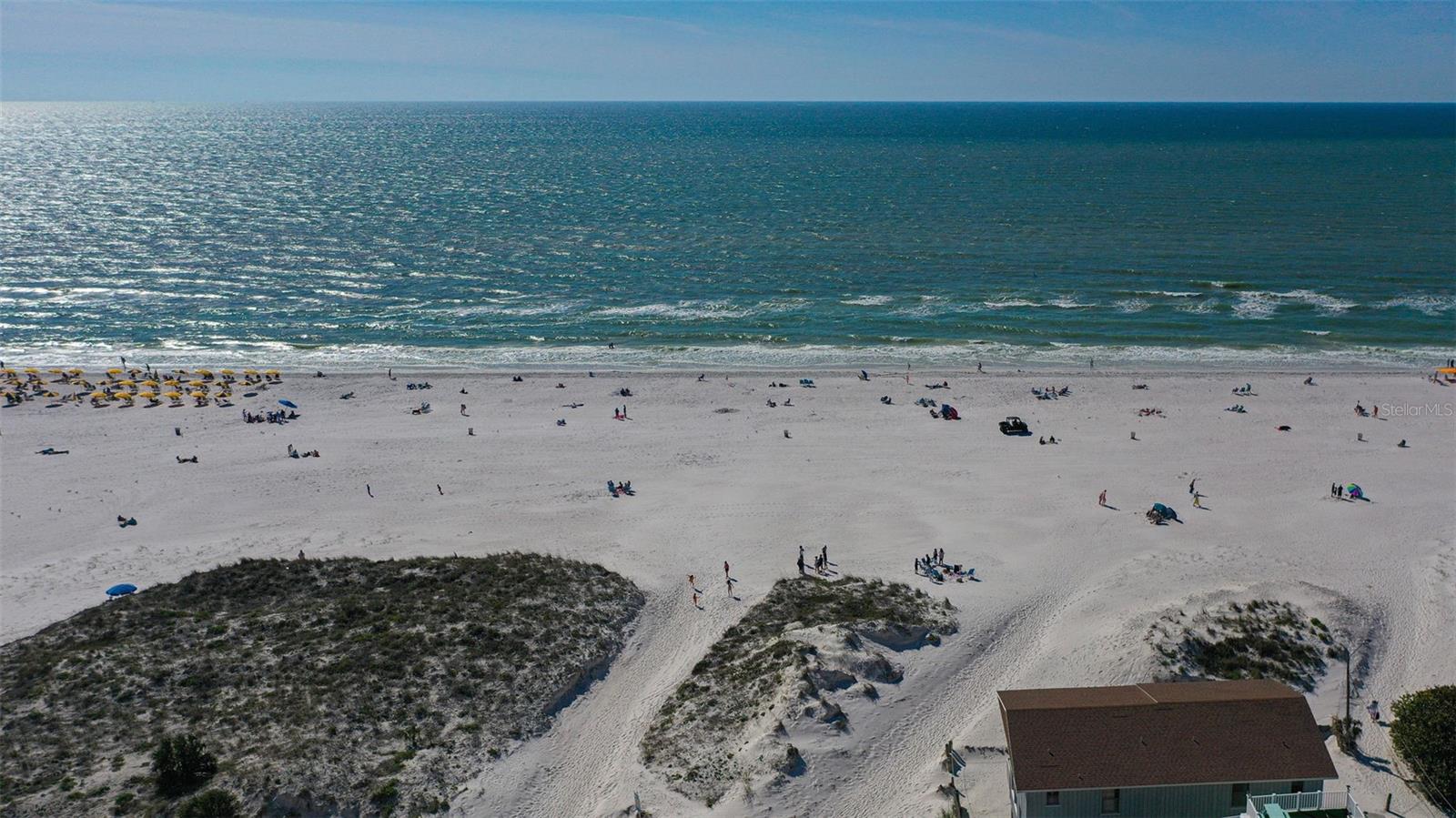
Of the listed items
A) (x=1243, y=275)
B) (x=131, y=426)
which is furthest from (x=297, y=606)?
(x=1243, y=275)

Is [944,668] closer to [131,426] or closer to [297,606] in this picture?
[297,606]

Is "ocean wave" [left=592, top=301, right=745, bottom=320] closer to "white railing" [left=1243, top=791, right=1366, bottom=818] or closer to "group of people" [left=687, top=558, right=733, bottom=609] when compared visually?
"group of people" [left=687, top=558, right=733, bottom=609]

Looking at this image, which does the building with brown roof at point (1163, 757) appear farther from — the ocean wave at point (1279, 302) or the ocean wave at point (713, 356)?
the ocean wave at point (1279, 302)

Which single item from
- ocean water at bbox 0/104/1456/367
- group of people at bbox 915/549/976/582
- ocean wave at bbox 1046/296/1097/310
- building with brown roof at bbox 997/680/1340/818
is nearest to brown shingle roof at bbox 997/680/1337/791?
building with brown roof at bbox 997/680/1340/818

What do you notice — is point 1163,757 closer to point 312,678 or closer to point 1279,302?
point 312,678

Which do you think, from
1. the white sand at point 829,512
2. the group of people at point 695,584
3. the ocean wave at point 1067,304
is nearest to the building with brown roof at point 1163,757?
the white sand at point 829,512
